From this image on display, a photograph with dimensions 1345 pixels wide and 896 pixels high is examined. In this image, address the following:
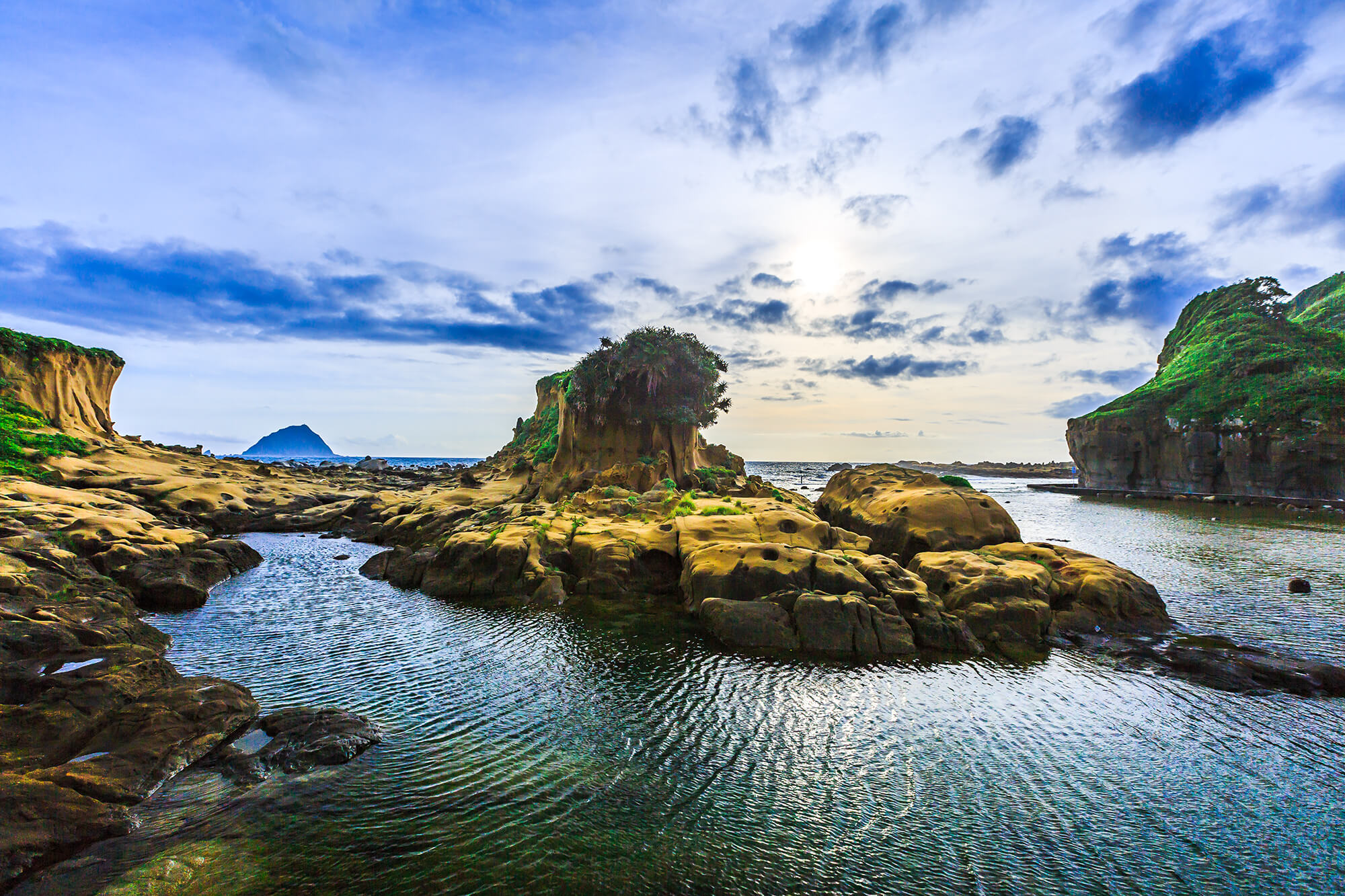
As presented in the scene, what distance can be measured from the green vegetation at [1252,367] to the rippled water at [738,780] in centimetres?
8091

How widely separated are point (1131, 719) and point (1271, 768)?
8.58 feet

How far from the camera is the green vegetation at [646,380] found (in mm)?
49844

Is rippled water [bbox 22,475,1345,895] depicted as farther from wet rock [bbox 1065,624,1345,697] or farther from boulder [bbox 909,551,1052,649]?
boulder [bbox 909,551,1052,649]

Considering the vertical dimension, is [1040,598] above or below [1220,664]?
above

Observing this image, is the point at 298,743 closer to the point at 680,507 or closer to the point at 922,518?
the point at 680,507

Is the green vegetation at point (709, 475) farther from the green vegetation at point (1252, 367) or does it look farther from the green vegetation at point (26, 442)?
the green vegetation at point (1252, 367)

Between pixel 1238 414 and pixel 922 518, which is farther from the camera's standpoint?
pixel 1238 414

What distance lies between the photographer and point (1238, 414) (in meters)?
77.4

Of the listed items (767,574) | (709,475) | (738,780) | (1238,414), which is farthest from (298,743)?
(1238,414)

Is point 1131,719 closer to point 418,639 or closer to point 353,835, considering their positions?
point 353,835

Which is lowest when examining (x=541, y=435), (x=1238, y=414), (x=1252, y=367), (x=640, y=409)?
(x=541, y=435)

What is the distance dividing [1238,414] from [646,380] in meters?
91.1

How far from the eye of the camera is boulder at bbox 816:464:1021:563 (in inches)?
1121

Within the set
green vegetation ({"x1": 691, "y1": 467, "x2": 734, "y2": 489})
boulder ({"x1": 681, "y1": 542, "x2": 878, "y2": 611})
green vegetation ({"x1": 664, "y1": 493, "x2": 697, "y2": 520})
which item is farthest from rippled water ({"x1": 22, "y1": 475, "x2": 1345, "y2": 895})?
green vegetation ({"x1": 691, "y1": 467, "x2": 734, "y2": 489})
